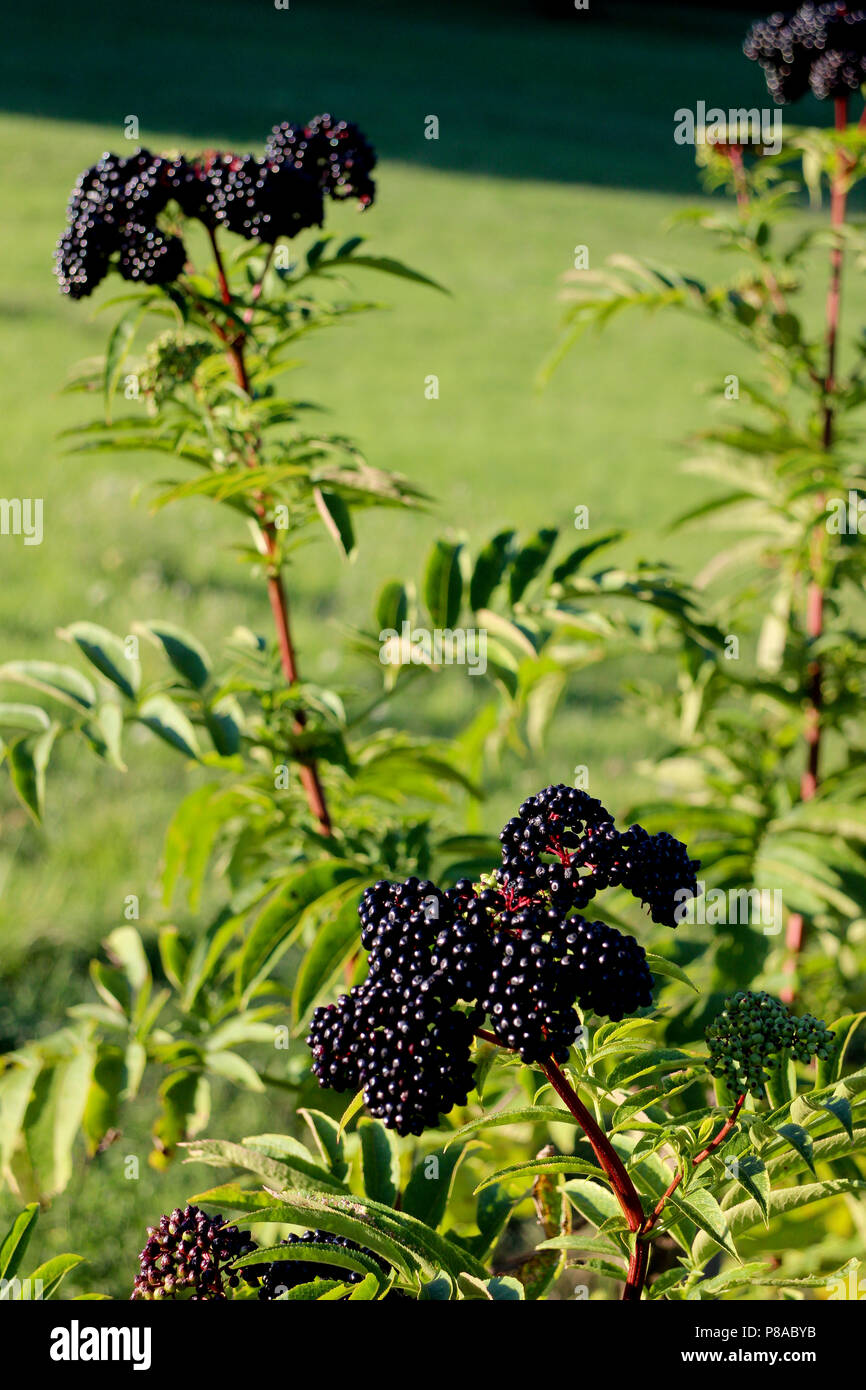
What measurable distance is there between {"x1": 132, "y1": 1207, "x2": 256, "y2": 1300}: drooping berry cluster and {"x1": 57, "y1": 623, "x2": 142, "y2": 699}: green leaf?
759 mm

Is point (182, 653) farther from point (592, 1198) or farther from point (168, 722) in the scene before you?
point (592, 1198)

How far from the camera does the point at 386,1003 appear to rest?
106 cm

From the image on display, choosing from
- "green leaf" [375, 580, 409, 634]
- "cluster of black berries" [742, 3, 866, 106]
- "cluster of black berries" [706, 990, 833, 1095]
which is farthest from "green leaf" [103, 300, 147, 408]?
"cluster of black berries" [742, 3, 866, 106]

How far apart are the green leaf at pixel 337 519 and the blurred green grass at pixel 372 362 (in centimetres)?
26

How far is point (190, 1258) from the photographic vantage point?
3.73 feet

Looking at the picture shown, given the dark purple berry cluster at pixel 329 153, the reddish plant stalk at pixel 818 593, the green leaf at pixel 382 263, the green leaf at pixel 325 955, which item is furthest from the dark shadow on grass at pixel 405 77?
the green leaf at pixel 325 955

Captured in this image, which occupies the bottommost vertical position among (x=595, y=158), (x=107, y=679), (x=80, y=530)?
(x=107, y=679)

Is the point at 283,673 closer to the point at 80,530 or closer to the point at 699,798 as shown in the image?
the point at 699,798

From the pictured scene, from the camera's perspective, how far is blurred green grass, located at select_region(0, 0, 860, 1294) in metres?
4.32

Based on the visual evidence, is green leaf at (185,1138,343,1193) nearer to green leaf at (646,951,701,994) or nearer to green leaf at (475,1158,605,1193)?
green leaf at (475,1158,605,1193)

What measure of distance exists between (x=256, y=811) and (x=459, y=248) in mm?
13693

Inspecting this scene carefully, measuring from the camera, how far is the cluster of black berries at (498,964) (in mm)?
1002

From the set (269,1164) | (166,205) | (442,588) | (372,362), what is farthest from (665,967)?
(372,362)
